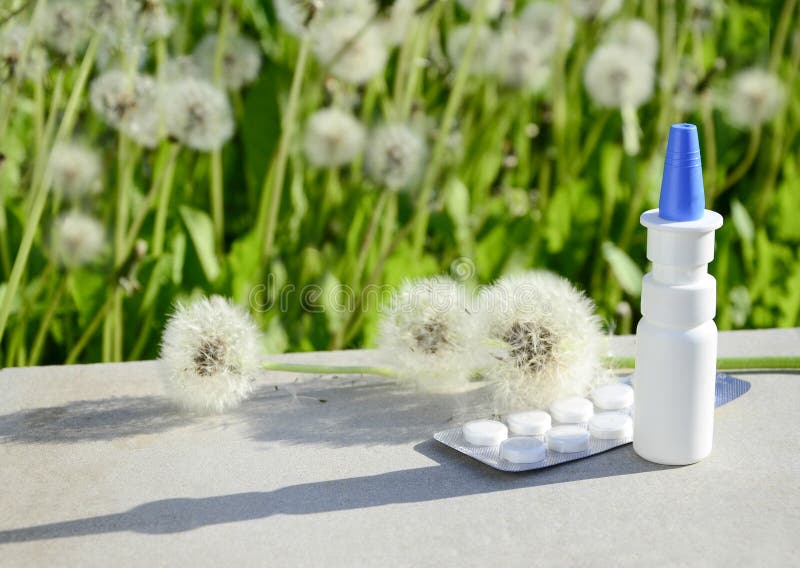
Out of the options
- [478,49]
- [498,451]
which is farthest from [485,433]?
[478,49]

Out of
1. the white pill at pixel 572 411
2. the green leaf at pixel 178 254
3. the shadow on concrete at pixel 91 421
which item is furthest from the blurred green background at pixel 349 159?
the white pill at pixel 572 411

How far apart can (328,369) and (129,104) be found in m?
0.44

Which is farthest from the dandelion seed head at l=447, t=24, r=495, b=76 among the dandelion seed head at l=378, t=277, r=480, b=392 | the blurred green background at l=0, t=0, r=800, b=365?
the dandelion seed head at l=378, t=277, r=480, b=392

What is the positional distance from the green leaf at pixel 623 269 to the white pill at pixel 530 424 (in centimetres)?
62

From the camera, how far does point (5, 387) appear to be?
38.0 inches

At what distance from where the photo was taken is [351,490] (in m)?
0.76

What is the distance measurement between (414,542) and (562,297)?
26 centimetres

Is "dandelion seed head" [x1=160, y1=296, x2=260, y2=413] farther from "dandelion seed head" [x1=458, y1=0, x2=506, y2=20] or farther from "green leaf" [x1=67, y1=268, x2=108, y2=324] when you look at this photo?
"dandelion seed head" [x1=458, y1=0, x2=506, y2=20]

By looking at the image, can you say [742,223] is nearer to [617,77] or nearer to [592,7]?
[617,77]

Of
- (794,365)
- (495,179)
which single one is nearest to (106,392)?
(794,365)

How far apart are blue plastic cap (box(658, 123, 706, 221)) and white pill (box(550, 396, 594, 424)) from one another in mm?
195

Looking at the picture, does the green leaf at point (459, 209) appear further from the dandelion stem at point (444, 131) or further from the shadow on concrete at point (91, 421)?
the shadow on concrete at point (91, 421)

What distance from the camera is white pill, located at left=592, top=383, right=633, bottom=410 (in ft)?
2.86

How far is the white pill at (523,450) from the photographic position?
2.57 ft
